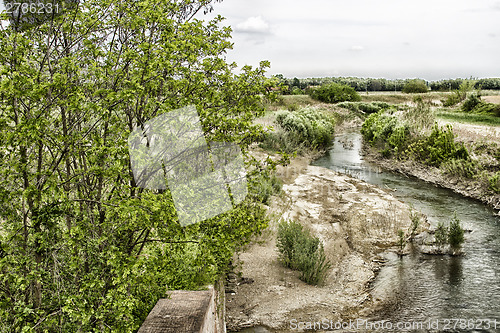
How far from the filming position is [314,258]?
7.56 m

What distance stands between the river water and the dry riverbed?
1.26 feet

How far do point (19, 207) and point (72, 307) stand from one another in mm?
1064

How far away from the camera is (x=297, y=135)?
71.1 ft

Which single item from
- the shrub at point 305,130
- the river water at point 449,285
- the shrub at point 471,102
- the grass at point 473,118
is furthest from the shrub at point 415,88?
the river water at point 449,285

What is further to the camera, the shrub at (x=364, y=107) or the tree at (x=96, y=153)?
the shrub at (x=364, y=107)

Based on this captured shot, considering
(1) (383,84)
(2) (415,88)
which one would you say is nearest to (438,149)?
(2) (415,88)

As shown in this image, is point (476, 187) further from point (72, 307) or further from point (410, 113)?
point (72, 307)

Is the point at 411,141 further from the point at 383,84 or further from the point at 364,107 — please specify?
the point at 383,84

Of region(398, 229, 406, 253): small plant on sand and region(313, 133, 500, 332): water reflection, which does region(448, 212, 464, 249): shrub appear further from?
region(398, 229, 406, 253): small plant on sand

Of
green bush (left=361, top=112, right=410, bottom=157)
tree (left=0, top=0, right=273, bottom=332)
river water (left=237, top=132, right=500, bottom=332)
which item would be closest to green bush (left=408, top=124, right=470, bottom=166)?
green bush (left=361, top=112, right=410, bottom=157)

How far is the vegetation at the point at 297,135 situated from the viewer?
19750mm

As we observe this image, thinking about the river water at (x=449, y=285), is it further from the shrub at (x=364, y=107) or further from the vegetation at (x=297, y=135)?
the shrub at (x=364, y=107)

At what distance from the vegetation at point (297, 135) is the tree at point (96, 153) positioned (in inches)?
568

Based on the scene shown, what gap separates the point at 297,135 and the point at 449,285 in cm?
1481
